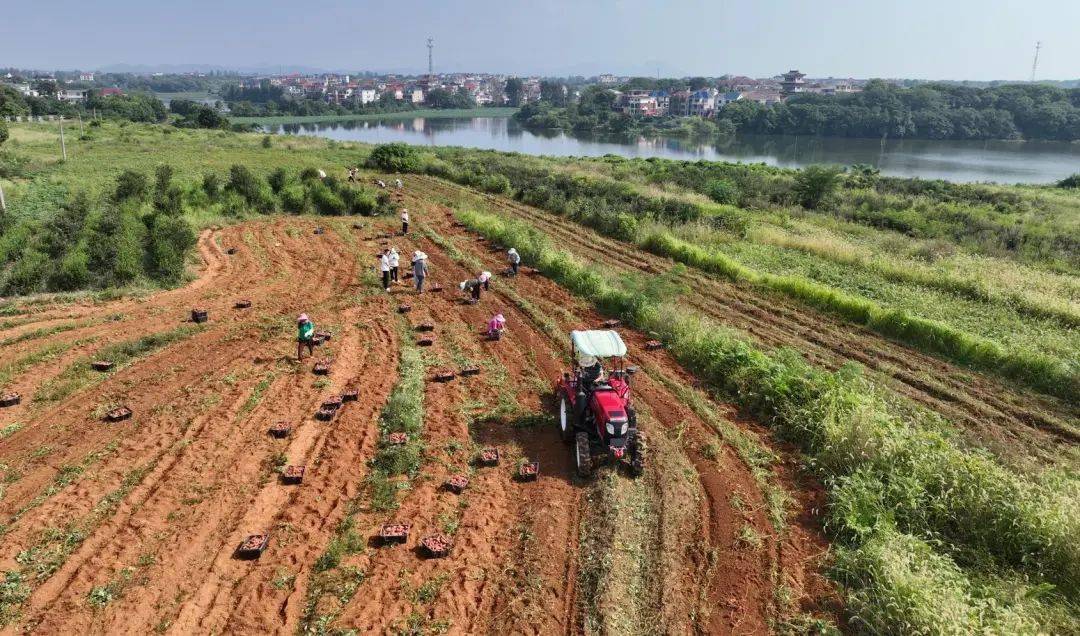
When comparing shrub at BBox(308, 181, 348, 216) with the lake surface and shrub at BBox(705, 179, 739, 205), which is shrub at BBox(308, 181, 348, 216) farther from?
the lake surface

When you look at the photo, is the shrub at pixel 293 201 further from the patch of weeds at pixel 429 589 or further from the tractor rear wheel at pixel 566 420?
the patch of weeds at pixel 429 589

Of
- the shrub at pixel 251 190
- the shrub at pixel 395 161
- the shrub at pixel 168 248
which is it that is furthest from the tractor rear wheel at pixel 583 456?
the shrub at pixel 395 161

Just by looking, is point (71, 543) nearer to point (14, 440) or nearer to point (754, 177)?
point (14, 440)

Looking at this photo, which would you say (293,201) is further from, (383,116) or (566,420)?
(383,116)

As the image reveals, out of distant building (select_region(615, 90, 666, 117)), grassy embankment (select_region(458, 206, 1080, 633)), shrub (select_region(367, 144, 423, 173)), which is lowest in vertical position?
grassy embankment (select_region(458, 206, 1080, 633))

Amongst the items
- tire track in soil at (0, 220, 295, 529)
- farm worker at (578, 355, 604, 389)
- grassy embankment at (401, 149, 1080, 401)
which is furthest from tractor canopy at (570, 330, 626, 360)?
grassy embankment at (401, 149, 1080, 401)
